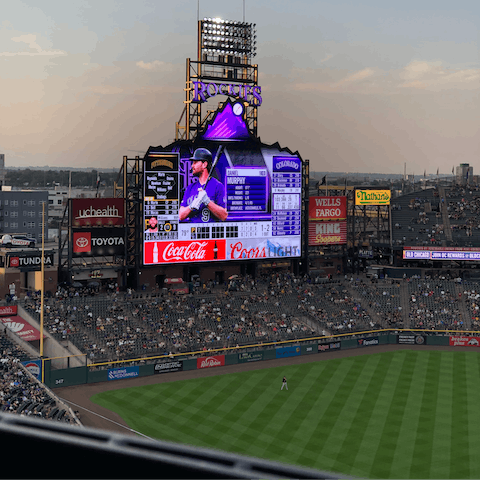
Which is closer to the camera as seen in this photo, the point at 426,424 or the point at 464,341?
the point at 426,424

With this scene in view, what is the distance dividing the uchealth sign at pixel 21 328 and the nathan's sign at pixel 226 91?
75.6 feet

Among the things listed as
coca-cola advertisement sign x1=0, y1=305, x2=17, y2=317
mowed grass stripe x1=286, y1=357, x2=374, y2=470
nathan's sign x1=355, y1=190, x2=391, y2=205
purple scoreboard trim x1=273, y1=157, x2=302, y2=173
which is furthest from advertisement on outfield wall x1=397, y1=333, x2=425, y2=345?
coca-cola advertisement sign x1=0, y1=305, x2=17, y2=317

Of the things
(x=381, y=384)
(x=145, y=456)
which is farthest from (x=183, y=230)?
(x=145, y=456)

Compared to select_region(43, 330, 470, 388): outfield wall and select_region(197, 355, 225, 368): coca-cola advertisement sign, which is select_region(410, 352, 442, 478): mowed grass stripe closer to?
select_region(43, 330, 470, 388): outfield wall

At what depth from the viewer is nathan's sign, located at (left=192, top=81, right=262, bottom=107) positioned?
5016cm

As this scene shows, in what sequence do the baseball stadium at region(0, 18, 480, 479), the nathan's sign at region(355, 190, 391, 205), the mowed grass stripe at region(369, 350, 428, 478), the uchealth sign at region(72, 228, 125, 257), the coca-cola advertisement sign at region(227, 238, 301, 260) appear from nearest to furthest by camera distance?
the mowed grass stripe at region(369, 350, 428, 478)
the baseball stadium at region(0, 18, 480, 479)
the uchealth sign at region(72, 228, 125, 257)
the coca-cola advertisement sign at region(227, 238, 301, 260)
the nathan's sign at region(355, 190, 391, 205)

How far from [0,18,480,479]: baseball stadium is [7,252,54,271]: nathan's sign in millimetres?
109

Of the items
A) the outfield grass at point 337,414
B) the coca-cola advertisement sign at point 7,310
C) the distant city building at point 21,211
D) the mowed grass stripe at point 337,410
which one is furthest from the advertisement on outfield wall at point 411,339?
the distant city building at point 21,211

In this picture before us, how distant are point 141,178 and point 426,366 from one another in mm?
→ 25774

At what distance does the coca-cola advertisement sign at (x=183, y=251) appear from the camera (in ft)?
154

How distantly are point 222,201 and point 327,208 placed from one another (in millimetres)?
12780

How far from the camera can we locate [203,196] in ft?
155

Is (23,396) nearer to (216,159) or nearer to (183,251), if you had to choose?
(183,251)

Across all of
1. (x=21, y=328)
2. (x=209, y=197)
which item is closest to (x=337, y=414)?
(x=209, y=197)
